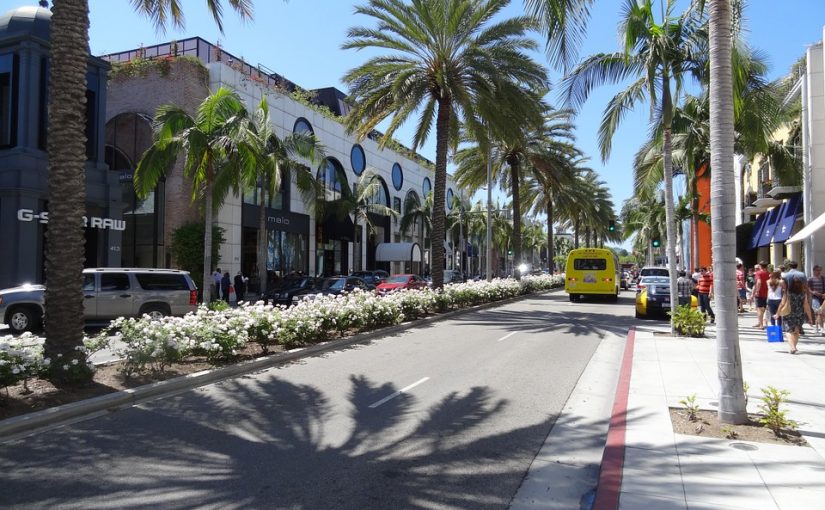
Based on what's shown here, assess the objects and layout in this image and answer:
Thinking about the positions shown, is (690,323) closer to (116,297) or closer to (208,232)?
(116,297)

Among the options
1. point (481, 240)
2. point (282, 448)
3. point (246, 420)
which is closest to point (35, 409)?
point (246, 420)

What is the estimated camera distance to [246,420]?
657cm

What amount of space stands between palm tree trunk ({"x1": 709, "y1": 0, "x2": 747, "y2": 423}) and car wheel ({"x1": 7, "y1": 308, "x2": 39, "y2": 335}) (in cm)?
1590

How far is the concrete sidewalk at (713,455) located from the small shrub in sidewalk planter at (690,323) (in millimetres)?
3935

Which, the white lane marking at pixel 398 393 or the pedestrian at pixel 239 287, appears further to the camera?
the pedestrian at pixel 239 287

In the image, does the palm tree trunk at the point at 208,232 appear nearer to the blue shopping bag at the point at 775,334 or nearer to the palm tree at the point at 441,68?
the palm tree at the point at 441,68

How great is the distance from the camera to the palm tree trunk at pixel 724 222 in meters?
6.13

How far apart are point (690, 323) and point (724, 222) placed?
8196 millimetres

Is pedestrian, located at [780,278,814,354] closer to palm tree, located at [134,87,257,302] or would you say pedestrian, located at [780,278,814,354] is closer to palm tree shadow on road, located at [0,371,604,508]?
palm tree shadow on road, located at [0,371,604,508]

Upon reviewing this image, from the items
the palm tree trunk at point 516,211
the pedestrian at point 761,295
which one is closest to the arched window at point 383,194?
the palm tree trunk at point 516,211

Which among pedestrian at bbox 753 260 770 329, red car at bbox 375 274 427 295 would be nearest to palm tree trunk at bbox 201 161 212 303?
red car at bbox 375 274 427 295

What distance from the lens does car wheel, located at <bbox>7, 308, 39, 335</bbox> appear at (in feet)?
47.0

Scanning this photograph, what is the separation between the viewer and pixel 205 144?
18.5 metres

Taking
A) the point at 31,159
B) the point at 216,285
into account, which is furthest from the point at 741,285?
the point at 31,159
